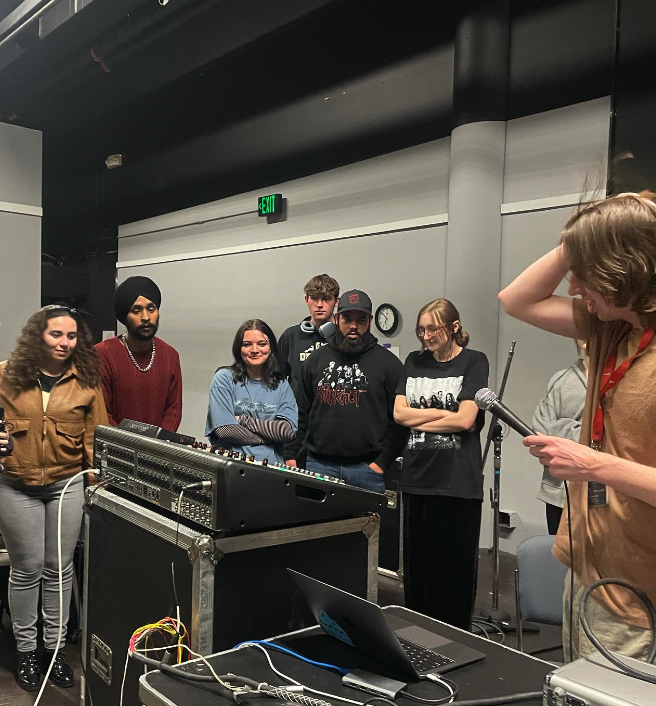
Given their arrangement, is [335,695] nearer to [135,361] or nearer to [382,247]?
[135,361]

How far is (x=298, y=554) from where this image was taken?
1.36m

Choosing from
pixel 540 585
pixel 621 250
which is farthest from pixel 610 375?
pixel 540 585

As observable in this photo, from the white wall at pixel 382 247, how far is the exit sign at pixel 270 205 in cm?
11

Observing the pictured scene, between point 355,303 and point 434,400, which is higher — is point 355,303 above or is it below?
above

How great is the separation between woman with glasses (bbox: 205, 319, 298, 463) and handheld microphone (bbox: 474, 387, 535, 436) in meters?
1.49

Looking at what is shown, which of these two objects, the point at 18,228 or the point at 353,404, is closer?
the point at 353,404

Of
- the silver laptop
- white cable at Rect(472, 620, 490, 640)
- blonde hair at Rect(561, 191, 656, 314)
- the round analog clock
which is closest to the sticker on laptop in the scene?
the silver laptop

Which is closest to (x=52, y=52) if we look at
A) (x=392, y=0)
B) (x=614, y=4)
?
(x=392, y=0)

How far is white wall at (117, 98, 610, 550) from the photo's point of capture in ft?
12.9

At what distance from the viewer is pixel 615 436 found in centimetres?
107

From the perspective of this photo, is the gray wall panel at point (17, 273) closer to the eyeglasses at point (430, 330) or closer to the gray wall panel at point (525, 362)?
the gray wall panel at point (525, 362)

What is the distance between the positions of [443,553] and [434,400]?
2.06ft

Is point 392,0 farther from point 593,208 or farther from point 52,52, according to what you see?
A: point 593,208

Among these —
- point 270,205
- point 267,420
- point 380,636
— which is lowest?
point 380,636
